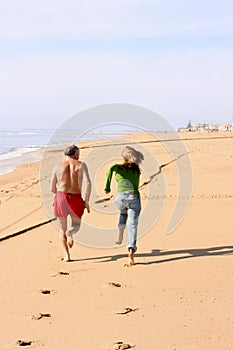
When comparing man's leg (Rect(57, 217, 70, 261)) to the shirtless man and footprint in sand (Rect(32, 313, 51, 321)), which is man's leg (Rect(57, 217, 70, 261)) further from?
footprint in sand (Rect(32, 313, 51, 321))

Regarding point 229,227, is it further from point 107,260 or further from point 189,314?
point 189,314

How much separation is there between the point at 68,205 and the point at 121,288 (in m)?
1.79

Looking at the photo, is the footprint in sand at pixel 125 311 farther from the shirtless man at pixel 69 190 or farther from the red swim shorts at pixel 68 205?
the red swim shorts at pixel 68 205

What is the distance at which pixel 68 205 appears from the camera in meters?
7.38

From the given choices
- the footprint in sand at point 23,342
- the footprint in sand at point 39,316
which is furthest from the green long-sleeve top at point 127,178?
the footprint in sand at point 23,342

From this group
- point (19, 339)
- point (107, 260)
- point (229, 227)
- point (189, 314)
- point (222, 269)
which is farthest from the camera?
point (229, 227)

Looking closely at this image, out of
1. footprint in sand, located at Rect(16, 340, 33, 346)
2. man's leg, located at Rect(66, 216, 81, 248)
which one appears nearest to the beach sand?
footprint in sand, located at Rect(16, 340, 33, 346)

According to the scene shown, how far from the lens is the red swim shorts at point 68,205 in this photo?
7.37 meters

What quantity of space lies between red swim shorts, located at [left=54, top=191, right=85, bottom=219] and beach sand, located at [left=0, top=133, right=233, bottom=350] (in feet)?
2.11

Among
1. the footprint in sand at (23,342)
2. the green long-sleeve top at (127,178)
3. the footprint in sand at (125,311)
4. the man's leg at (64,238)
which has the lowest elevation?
the footprint in sand at (23,342)

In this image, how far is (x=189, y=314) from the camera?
501cm

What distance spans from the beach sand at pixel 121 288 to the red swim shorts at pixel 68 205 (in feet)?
2.11

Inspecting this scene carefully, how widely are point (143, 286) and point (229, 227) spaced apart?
3.36 meters

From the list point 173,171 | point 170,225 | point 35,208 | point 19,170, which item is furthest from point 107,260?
point 19,170
